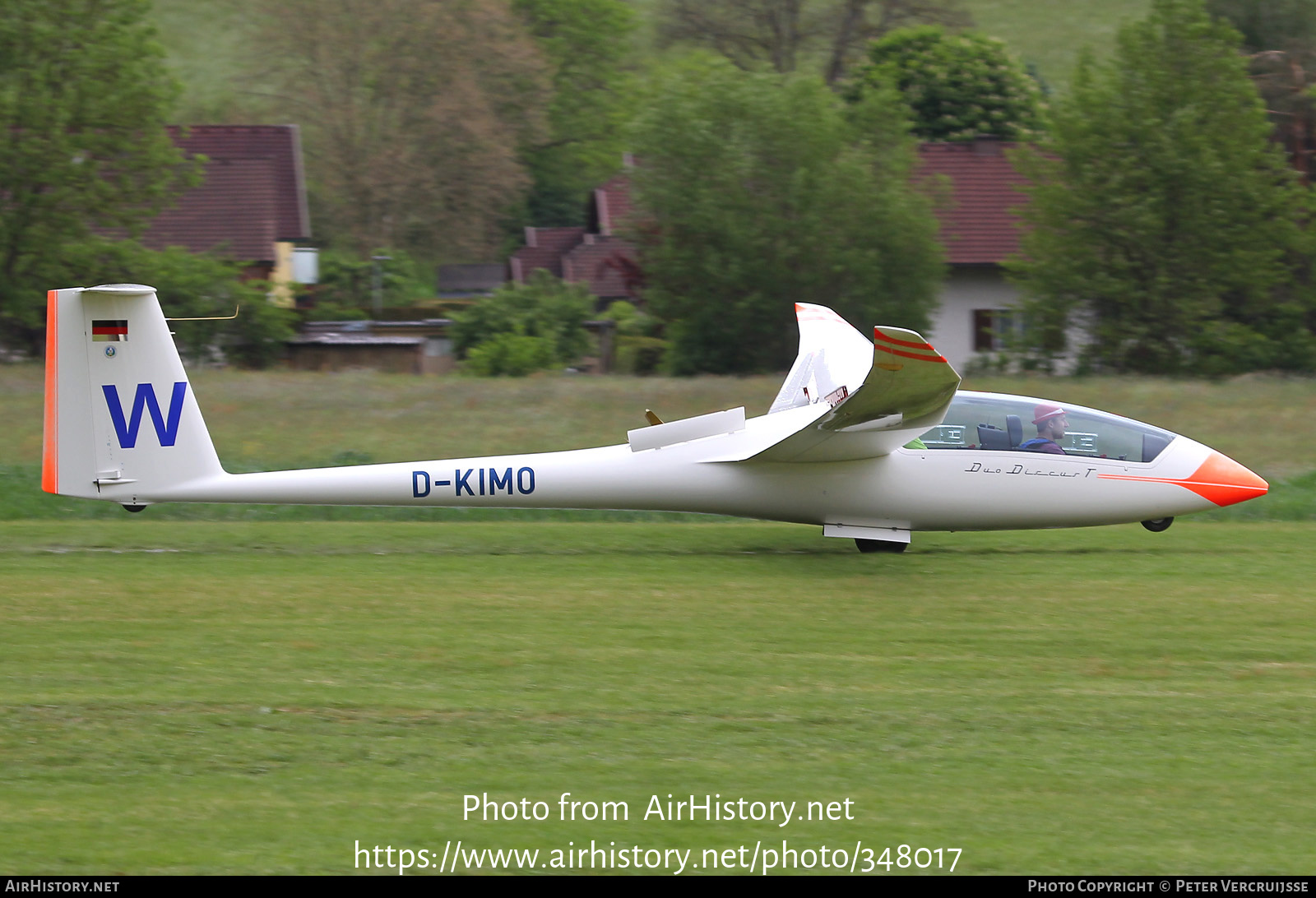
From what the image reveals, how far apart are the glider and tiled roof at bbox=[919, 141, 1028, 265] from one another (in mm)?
21512

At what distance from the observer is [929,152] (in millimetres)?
38812

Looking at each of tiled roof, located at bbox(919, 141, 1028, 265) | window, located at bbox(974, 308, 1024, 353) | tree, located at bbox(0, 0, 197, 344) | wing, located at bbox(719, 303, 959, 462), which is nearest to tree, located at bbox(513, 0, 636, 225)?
tiled roof, located at bbox(919, 141, 1028, 265)

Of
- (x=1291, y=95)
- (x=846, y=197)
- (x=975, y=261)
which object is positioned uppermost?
(x=1291, y=95)

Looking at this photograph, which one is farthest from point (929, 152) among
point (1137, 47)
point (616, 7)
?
point (616, 7)

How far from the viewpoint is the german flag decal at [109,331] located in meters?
10.9

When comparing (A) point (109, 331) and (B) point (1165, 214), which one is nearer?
(A) point (109, 331)

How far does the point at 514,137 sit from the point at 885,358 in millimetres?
56691

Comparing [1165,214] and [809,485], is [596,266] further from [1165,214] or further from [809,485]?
[809,485]

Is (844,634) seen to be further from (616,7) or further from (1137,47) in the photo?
(616,7)

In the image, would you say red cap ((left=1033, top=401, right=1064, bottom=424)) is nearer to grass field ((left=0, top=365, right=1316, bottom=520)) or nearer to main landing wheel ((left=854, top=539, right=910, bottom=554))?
main landing wheel ((left=854, top=539, right=910, bottom=554))

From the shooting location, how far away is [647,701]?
743cm

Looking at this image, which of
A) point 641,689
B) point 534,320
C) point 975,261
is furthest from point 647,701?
point 975,261

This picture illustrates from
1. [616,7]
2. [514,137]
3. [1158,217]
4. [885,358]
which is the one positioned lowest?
[885,358]

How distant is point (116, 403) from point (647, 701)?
611 centimetres
